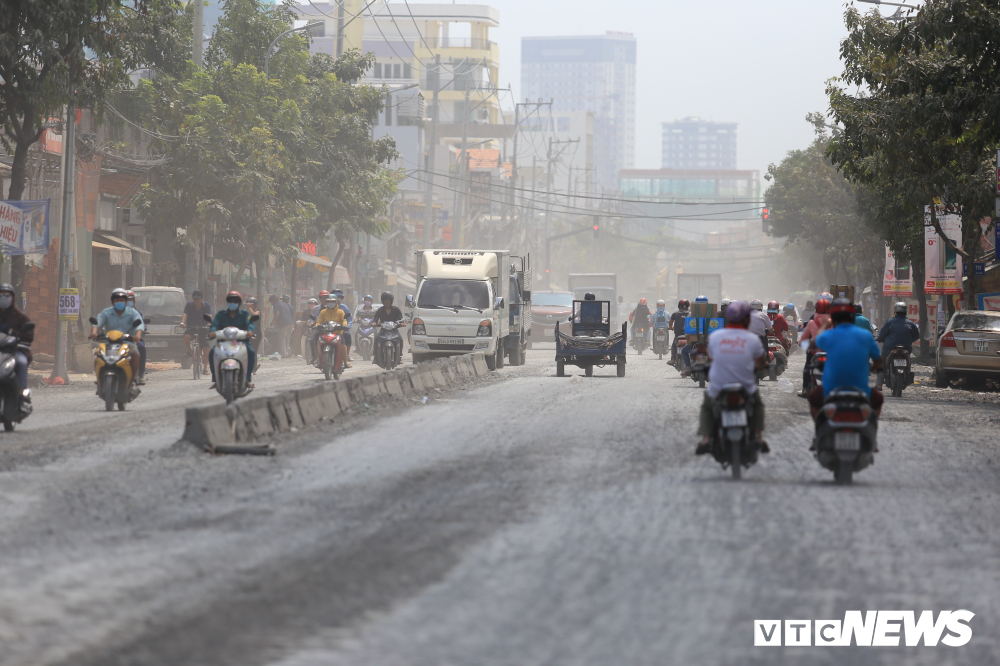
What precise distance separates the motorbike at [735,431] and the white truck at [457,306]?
15587 mm

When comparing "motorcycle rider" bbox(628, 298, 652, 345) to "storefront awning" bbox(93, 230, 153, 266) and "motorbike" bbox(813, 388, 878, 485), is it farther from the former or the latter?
"motorbike" bbox(813, 388, 878, 485)

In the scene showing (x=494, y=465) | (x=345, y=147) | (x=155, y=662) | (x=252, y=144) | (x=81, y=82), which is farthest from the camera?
(x=345, y=147)

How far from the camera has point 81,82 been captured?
2169cm

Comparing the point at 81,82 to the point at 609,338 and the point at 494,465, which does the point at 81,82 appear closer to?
the point at 609,338

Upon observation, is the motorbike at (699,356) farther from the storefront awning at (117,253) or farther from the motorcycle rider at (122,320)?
the storefront awning at (117,253)

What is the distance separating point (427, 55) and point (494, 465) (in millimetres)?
131493

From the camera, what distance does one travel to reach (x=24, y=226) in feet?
69.5

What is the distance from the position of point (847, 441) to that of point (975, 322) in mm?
15325

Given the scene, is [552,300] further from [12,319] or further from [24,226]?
[12,319]

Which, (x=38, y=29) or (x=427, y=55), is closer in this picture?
(x=38, y=29)

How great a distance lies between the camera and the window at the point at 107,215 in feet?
115

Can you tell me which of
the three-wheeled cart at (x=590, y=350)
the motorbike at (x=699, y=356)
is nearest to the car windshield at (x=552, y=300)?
the three-wheeled cart at (x=590, y=350)

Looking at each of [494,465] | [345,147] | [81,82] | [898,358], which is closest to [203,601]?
[494,465]

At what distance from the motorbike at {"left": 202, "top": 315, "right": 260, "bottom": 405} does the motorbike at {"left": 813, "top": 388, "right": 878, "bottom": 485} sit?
28.2ft
